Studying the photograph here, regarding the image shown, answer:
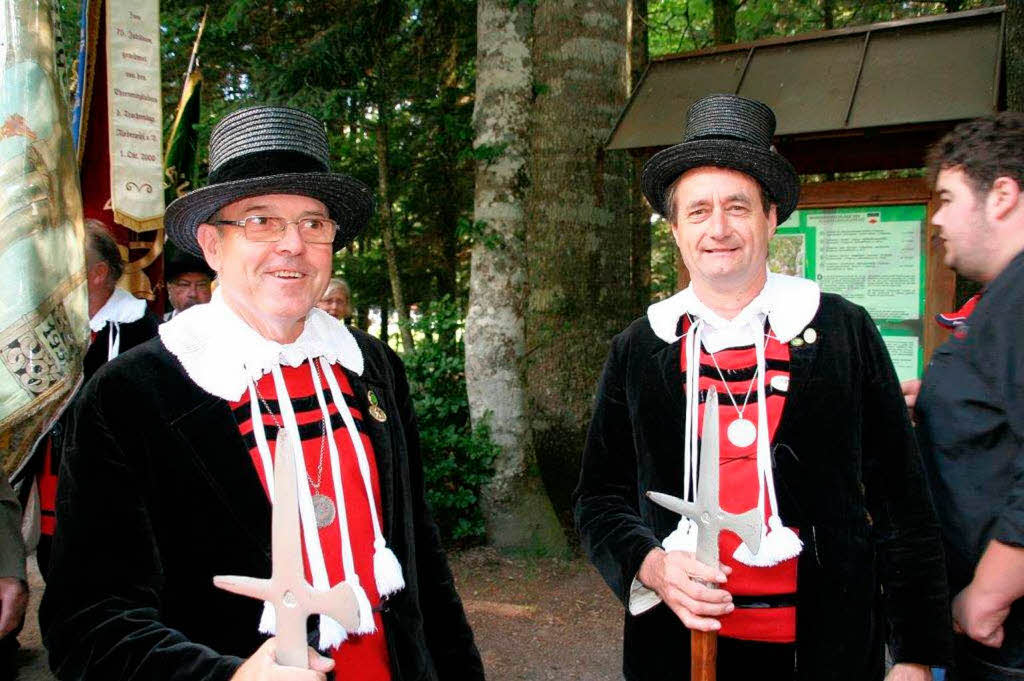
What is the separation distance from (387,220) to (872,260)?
678 cm

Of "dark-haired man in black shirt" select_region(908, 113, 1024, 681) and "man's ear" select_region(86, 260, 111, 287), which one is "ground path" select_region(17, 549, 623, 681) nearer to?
"man's ear" select_region(86, 260, 111, 287)

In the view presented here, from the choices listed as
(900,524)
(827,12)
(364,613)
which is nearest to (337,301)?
(364,613)

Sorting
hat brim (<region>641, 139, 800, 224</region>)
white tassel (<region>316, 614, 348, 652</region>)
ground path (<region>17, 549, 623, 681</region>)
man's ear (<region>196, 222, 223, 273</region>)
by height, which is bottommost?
ground path (<region>17, 549, 623, 681</region>)

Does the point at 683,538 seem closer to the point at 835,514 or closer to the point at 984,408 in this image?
the point at 835,514

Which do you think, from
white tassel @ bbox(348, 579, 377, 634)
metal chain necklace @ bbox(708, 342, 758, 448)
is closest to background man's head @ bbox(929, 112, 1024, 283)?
metal chain necklace @ bbox(708, 342, 758, 448)

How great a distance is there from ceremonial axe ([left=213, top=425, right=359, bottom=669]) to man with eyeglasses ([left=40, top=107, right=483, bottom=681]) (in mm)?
85

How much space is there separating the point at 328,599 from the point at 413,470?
99cm

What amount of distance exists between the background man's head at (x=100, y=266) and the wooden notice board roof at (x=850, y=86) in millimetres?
2816

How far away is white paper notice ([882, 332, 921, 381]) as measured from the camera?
13.7 ft

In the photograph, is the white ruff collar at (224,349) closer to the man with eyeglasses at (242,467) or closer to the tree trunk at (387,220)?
the man with eyeglasses at (242,467)

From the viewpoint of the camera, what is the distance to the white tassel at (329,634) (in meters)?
1.72

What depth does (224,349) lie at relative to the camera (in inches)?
75.3

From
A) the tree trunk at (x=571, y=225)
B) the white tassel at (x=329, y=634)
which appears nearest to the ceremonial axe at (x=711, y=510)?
the white tassel at (x=329, y=634)

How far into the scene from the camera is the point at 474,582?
5352mm
